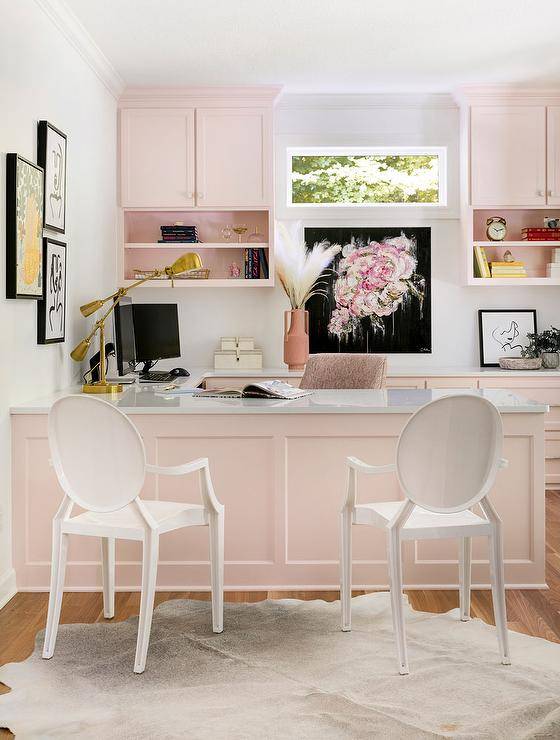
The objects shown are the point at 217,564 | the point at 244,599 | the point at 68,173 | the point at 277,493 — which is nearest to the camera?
the point at 217,564

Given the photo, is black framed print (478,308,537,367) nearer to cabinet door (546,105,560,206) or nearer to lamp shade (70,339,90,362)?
cabinet door (546,105,560,206)

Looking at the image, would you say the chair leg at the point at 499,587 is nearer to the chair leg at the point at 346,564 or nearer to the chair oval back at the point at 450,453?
the chair oval back at the point at 450,453

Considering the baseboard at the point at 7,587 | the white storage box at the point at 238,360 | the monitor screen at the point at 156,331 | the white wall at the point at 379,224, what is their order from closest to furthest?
the baseboard at the point at 7,587 → the monitor screen at the point at 156,331 → the white storage box at the point at 238,360 → the white wall at the point at 379,224

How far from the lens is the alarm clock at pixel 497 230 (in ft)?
18.3

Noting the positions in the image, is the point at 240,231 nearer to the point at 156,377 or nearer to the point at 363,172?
the point at 363,172

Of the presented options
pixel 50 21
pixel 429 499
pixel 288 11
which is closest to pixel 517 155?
pixel 288 11

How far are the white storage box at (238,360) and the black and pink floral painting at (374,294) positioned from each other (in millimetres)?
434

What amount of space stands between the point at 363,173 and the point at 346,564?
3.63 m

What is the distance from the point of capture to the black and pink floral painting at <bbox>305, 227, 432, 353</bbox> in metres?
5.74

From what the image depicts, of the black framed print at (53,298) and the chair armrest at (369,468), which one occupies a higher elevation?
the black framed print at (53,298)

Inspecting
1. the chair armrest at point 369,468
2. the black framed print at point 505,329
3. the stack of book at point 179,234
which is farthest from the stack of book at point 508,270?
the chair armrest at point 369,468

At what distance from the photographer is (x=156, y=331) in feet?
16.9

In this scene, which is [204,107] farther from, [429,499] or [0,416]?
Result: [429,499]

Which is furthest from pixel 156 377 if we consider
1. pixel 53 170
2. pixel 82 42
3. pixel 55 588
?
pixel 55 588
